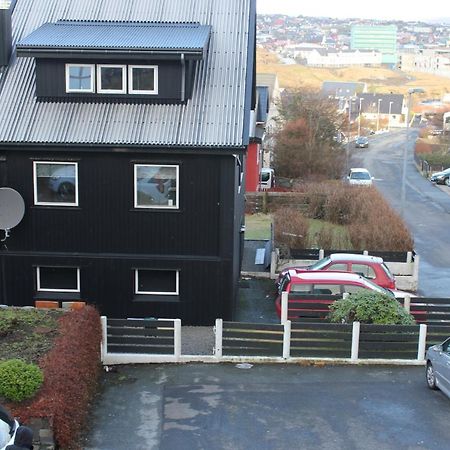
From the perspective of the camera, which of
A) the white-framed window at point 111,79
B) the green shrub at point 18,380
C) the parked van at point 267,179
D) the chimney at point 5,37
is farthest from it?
the parked van at point 267,179

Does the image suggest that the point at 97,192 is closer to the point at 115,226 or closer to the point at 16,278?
the point at 115,226

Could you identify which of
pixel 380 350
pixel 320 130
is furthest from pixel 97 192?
pixel 320 130

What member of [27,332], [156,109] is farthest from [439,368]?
[156,109]

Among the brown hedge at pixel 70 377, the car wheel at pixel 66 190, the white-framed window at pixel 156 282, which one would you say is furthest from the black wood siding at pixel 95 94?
the brown hedge at pixel 70 377

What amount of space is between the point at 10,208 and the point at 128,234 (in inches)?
119

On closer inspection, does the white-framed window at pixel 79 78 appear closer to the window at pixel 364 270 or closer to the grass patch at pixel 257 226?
the window at pixel 364 270

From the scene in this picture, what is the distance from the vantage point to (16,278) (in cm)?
1920

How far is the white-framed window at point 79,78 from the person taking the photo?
62.4 feet

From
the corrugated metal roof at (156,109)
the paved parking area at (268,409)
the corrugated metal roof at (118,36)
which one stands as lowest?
the paved parking area at (268,409)

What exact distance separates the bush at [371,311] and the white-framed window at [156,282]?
4.39m

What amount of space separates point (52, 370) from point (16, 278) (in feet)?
24.3

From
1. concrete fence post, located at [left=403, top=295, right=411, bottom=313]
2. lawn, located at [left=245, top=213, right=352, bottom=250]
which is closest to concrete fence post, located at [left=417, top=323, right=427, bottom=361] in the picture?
concrete fence post, located at [left=403, top=295, right=411, bottom=313]

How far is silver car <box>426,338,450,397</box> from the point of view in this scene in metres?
13.8

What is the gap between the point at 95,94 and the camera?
19.0m
